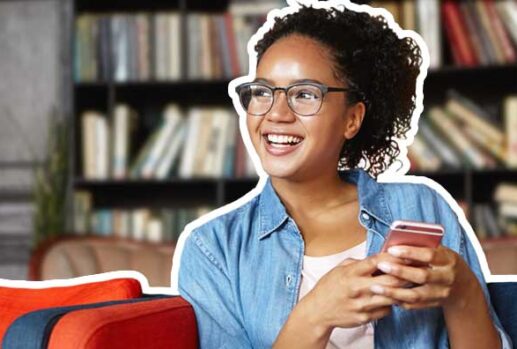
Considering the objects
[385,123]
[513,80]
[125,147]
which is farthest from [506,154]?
[385,123]

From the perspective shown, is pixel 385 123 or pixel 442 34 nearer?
pixel 385 123

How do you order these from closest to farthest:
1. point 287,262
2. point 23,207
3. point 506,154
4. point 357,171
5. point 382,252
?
point 382,252 < point 287,262 < point 357,171 < point 506,154 < point 23,207

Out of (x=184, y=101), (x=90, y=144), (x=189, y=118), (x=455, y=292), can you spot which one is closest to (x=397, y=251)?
(x=455, y=292)

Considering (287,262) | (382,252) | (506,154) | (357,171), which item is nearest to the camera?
(382,252)

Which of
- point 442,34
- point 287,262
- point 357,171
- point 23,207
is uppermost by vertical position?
point 442,34

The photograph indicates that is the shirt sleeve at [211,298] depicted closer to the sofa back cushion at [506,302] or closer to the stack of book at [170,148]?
the sofa back cushion at [506,302]

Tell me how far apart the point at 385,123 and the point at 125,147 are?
6.58ft

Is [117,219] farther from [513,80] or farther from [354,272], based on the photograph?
[354,272]

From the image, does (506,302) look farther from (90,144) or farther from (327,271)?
(90,144)

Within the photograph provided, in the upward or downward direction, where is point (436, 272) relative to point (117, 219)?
upward

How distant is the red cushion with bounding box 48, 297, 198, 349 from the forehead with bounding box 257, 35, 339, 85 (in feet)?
1.27

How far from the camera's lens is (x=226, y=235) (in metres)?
1.57

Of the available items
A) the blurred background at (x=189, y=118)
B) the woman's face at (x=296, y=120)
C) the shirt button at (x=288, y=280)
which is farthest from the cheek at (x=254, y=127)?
the blurred background at (x=189, y=118)

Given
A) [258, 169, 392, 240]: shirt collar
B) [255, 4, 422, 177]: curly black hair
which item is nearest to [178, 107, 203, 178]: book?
[255, 4, 422, 177]: curly black hair
